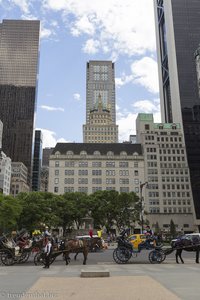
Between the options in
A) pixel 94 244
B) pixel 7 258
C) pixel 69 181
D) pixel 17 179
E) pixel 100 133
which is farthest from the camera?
pixel 17 179

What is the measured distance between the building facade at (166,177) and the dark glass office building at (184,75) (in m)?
2.33

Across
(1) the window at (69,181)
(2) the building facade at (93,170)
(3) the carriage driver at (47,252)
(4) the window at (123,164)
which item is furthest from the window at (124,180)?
(3) the carriage driver at (47,252)

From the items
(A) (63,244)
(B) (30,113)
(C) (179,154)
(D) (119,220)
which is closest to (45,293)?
(A) (63,244)

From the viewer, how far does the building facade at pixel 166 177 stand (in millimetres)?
105125

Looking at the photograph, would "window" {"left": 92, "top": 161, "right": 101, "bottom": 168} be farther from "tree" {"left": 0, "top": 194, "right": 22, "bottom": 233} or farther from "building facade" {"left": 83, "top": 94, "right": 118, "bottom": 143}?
"tree" {"left": 0, "top": 194, "right": 22, "bottom": 233}

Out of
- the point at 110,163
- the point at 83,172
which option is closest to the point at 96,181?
the point at 83,172

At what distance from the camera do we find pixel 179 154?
375 ft

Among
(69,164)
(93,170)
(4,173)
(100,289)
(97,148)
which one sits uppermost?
(97,148)

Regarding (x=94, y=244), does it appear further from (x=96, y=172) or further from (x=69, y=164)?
(x=69, y=164)

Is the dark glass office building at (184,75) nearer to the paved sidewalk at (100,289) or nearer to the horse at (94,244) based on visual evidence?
the horse at (94,244)

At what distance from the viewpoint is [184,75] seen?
13050 centimetres

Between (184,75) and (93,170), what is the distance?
5918 centimetres

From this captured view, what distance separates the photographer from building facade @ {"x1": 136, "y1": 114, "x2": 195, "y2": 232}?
345 feet

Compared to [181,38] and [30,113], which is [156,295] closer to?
[181,38]
